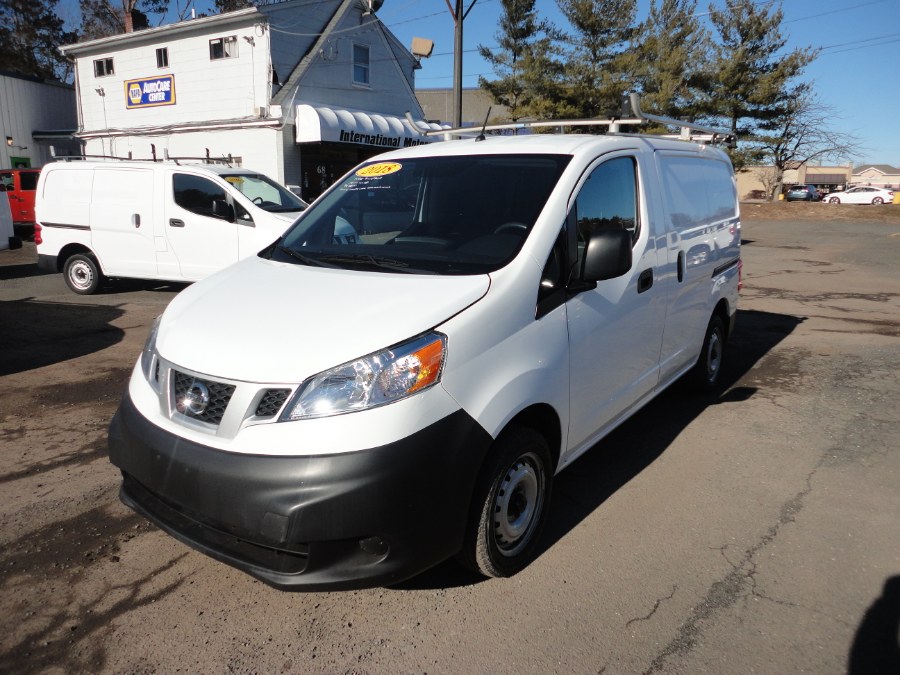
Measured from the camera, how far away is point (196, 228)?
949cm

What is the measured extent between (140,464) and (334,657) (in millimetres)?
1101

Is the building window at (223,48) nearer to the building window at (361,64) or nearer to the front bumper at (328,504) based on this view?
the building window at (361,64)

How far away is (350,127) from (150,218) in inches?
454

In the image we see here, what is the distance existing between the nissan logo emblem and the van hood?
71 millimetres

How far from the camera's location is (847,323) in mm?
8875

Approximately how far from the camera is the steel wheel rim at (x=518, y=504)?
285 cm

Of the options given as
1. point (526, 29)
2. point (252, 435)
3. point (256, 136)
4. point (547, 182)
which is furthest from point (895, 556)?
point (526, 29)

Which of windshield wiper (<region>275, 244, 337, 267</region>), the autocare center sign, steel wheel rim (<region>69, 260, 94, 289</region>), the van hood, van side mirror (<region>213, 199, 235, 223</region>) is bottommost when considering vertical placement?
steel wheel rim (<region>69, 260, 94, 289</region>)

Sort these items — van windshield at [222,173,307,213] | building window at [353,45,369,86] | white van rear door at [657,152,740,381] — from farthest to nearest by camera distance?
building window at [353,45,369,86] → van windshield at [222,173,307,213] → white van rear door at [657,152,740,381]

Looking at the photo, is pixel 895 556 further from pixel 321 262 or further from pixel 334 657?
pixel 321 262

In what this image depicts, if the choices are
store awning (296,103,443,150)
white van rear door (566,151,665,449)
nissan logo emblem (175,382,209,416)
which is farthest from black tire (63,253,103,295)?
store awning (296,103,443,150)

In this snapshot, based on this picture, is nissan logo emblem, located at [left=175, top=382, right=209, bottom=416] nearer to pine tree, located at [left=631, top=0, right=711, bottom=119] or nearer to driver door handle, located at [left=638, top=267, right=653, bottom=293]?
driver door handle, located at [left=638, top=267, right=653, bottom=293]

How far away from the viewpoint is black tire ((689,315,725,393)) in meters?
5.41

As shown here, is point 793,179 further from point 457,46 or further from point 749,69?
point 457,46
